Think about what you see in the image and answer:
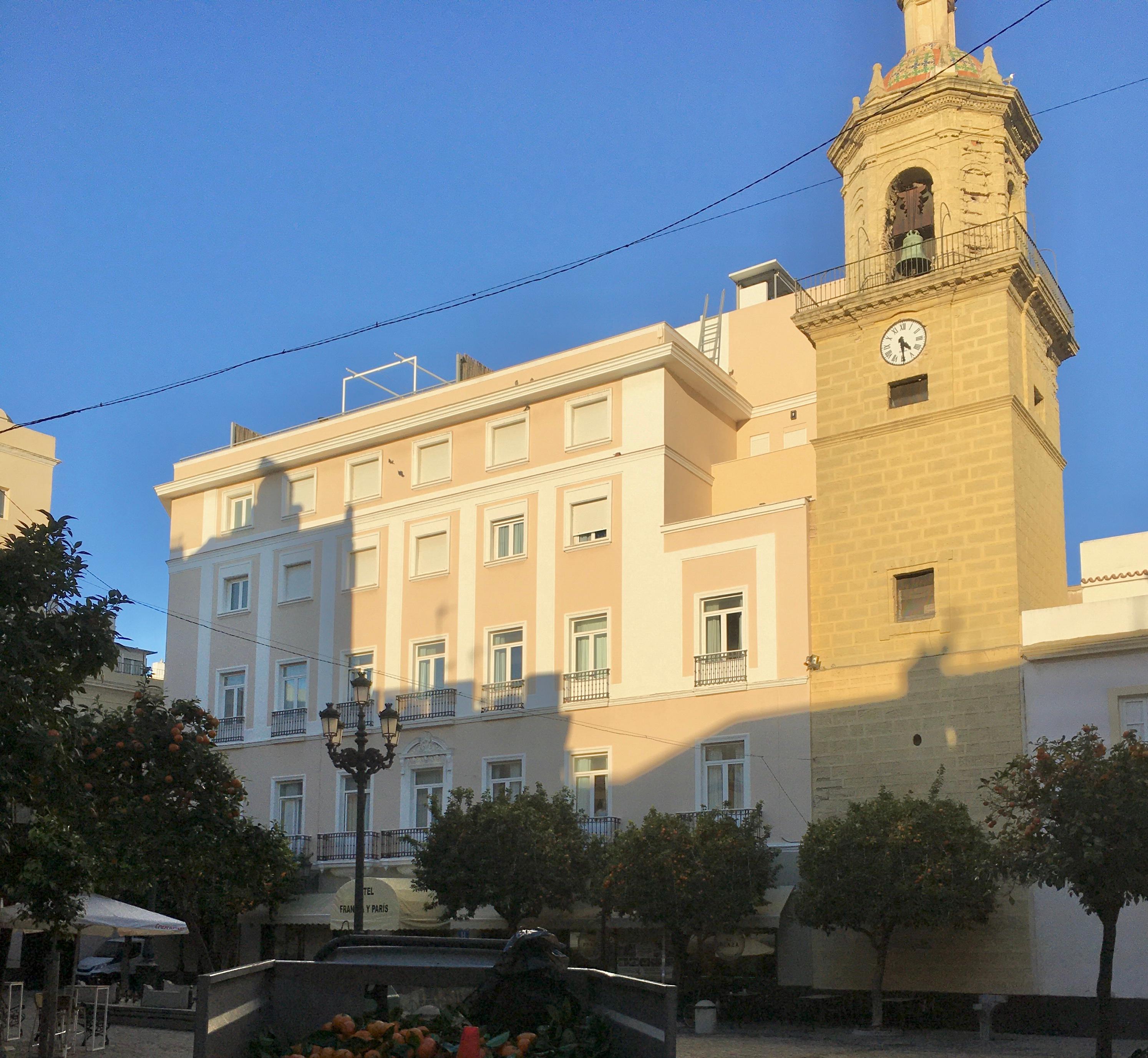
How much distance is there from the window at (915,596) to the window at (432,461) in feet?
40.3

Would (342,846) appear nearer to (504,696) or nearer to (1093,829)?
(504,696)

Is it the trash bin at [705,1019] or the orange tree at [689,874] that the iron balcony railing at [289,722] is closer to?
the orange tree at [689,874]

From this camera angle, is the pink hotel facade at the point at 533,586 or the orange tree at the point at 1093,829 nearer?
the orange tree at the point at 1093,829

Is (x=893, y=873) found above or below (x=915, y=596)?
below

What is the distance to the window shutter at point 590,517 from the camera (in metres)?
32.3

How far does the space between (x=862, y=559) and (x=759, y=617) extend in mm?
2448

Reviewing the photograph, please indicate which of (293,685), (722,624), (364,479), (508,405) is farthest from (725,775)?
(364,479)

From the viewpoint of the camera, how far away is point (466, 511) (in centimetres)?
3462

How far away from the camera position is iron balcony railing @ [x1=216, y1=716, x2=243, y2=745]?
122 feet

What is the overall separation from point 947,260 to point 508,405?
11.0 metres

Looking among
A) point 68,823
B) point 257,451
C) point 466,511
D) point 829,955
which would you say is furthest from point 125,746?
point 257,451

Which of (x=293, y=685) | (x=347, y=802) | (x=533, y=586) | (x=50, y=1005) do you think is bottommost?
(x=50, y=1005)

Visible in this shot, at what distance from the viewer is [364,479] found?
37.0 metres

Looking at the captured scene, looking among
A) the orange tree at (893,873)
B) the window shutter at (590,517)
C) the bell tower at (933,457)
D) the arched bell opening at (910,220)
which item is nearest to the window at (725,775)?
the bell tower at (933,457)
